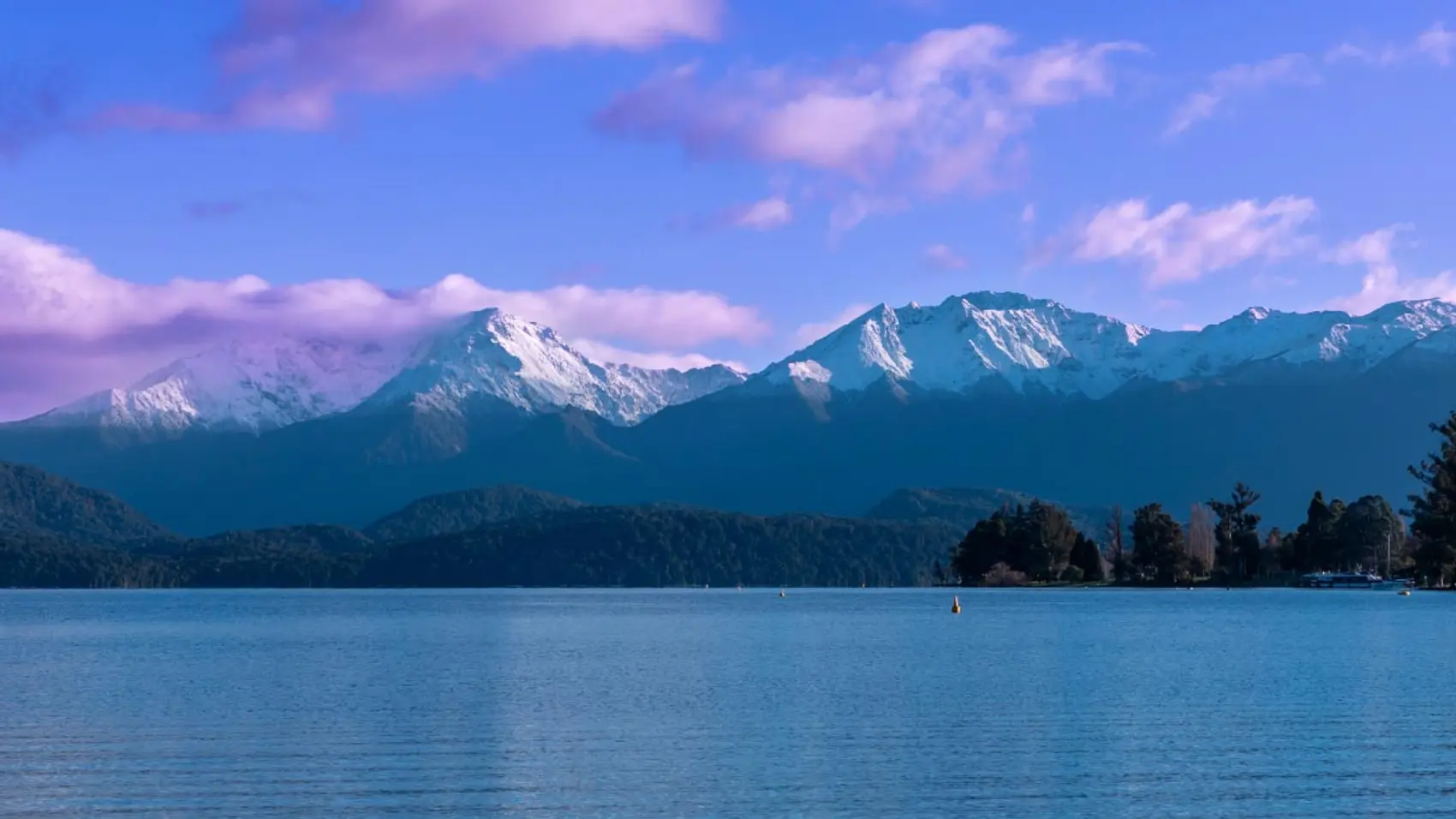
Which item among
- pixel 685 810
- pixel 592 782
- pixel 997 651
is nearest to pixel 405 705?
pixel 592 782

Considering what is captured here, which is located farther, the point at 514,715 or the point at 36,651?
the point at 36,651

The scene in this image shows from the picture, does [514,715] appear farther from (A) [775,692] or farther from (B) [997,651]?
(B) [997,651]

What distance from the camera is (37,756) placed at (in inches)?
2270

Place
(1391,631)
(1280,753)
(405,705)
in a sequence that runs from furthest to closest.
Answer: (1391,631), (405,705), (1280,753)

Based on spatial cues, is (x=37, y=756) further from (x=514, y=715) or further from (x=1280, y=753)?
(x=1280, y=753)

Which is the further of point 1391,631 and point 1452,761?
point 1391,631

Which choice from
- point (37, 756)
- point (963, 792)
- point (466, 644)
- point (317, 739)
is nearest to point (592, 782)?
point (963, 792)

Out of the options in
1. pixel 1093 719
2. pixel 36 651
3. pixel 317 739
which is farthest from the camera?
pixel 36 651

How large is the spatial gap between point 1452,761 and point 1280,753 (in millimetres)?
4887

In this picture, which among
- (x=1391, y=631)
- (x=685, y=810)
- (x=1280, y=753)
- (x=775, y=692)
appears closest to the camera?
(x=685, y=810)

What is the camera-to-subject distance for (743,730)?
63.9 meters

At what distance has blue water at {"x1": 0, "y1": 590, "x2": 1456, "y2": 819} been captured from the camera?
48.5 meters

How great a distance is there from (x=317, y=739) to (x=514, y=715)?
30.7ft

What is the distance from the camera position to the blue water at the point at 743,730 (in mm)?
48531
